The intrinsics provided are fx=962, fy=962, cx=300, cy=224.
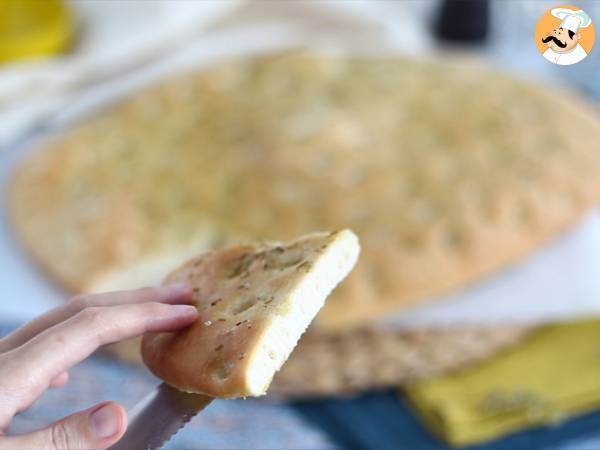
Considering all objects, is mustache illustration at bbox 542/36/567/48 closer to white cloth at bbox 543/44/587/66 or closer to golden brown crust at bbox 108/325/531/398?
white cloth at bbox 543/44/587/66

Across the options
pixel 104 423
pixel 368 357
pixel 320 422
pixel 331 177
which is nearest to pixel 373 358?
pixel 368 357

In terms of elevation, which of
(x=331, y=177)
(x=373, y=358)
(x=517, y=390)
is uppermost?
(x=331, y=177)

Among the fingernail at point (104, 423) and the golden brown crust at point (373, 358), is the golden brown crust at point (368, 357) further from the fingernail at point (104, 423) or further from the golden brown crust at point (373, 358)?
the fingernail at point (104, 423)

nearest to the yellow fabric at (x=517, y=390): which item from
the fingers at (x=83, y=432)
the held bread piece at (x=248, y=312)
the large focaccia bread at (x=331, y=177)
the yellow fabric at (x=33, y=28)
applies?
the large focaccia bread at (x=331, y=177)

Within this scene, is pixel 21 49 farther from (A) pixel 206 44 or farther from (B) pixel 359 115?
(B) pixel 359 115

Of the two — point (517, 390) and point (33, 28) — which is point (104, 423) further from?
point (33, 28)

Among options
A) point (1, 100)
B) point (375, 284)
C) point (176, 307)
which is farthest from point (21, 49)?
point (176, 307)
